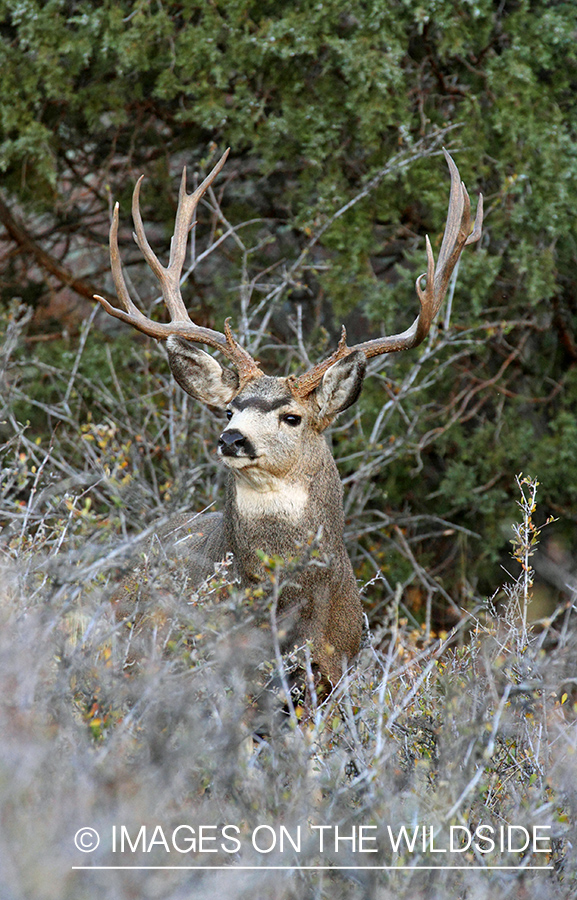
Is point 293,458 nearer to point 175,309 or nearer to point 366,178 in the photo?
point 175,309

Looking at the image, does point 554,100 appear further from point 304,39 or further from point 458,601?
point 458,601

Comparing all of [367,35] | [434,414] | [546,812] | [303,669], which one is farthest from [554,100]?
[546,812]

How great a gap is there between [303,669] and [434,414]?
3.90m

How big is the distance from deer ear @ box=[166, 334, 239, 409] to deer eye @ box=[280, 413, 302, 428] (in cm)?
49

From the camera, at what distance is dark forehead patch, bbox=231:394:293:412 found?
506 centimetres

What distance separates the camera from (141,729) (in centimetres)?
322

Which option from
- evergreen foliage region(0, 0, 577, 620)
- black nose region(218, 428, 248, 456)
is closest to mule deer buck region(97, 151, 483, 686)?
black nose region(218, 428, 248, 456)

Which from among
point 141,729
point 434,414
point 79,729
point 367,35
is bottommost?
point 434,414

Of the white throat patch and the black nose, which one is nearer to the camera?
the black nose

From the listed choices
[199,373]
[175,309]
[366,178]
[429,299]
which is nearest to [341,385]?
[429,299]

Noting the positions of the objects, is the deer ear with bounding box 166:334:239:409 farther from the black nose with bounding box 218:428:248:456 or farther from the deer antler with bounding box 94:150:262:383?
the black nose with bounding box 218:428:248:456

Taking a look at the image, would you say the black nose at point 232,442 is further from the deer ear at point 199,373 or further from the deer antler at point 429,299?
the deer ear at point 199,373

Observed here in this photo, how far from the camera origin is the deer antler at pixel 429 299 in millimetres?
5211

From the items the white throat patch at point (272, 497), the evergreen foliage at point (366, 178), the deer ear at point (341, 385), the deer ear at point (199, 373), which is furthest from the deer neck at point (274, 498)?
the evergreen foliage at point (366, 178)
